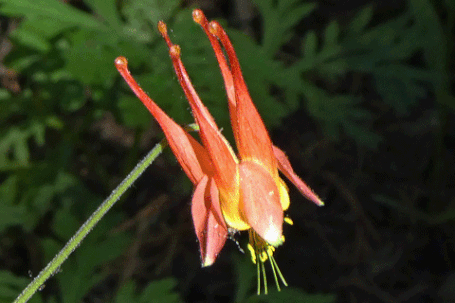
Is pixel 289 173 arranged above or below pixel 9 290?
below

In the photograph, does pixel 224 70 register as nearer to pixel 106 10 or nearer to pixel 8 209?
pixel 106 10

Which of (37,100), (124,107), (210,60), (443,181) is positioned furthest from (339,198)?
(37,100)

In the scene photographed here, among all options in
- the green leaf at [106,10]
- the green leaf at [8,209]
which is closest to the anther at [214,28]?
the green leaf at [106,10]

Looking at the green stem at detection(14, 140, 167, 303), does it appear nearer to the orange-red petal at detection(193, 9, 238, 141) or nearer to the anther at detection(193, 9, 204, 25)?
the orange-red petal at detection(193, 9, 238, 141)

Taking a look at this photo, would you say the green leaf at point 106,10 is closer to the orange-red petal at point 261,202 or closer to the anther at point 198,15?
the anther at point 198,15

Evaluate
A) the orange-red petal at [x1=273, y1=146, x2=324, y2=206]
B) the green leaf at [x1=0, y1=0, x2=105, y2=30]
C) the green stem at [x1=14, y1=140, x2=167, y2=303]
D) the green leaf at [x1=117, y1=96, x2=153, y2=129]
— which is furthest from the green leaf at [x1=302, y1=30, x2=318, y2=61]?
the green stem at [x1=14, y1=140, x2=167, y2=303]

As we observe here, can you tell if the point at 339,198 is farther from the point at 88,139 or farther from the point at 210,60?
the point at 88,139

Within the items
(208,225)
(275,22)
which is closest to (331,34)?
(275,22)
